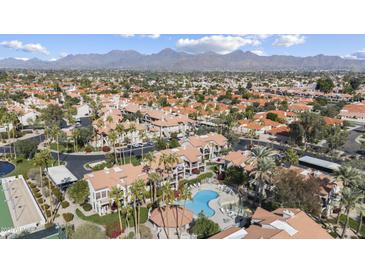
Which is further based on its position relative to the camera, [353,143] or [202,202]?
[353,143]

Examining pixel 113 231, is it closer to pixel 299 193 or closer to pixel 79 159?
pixel 299 193

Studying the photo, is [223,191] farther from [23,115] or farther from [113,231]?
[23,115]

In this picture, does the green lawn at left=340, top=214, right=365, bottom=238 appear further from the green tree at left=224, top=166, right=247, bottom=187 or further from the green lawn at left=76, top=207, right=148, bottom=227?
the green lawn at left=76, top=207, right=148, bottom=227

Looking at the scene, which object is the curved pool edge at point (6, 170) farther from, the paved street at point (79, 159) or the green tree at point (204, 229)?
the green tree at point (204, 229)

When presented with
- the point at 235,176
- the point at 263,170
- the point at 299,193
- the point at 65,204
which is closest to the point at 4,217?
the point at 65,204

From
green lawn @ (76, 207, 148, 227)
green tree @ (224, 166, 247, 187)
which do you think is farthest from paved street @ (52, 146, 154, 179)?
green tree @ (224, 166, 247, 187)
